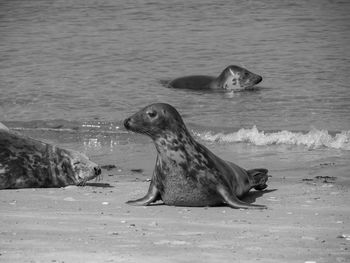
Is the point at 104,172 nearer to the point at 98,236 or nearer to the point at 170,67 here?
the point at 98,236

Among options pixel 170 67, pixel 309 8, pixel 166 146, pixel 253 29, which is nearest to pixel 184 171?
pixel 166 146

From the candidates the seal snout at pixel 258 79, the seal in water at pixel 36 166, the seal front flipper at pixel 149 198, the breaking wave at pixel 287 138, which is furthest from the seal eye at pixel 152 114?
the seal snout at pixel 258 79

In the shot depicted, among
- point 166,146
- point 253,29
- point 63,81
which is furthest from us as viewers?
point 253,29

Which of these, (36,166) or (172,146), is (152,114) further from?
(36,166)

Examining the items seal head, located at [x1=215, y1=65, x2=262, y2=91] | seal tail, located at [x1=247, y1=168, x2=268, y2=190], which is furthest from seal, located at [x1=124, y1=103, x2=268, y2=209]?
seal head, located at [x1=215, y1=65, x2=262, y2=91]

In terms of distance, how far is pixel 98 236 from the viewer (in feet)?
19.2

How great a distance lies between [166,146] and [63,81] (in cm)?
1048

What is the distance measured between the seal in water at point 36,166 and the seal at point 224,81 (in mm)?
8264

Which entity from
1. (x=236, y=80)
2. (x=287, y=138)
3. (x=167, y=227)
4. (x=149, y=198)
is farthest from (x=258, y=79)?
(x=167, y=227)

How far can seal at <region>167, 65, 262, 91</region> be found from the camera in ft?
56.0

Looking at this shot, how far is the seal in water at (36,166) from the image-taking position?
8414 mm

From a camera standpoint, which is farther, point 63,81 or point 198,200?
point 63,81

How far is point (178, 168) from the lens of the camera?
25.0ft

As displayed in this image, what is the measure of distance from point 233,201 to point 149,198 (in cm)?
64
